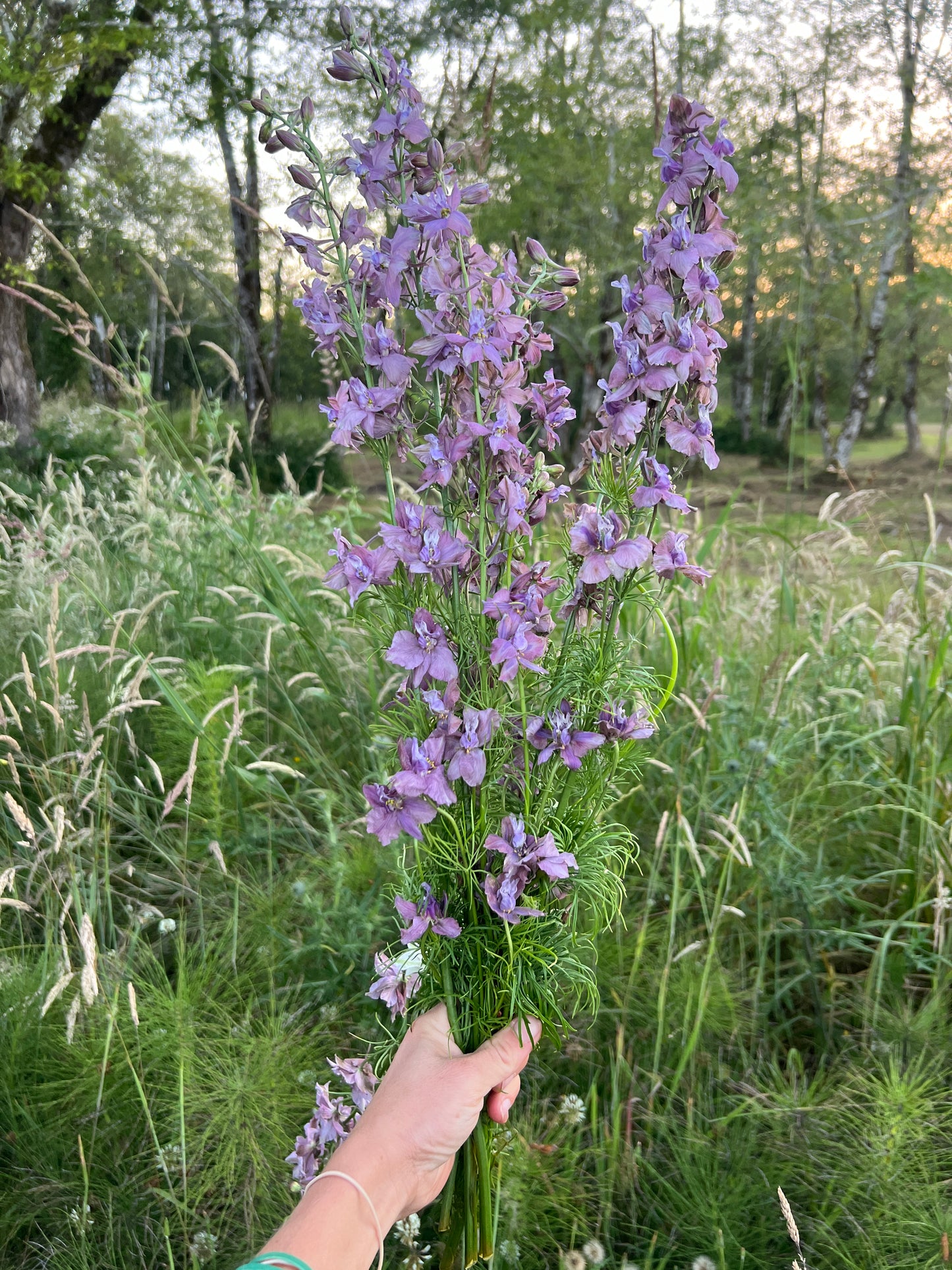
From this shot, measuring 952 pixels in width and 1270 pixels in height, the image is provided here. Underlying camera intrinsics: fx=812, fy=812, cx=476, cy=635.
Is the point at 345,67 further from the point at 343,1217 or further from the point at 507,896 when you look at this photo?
the point at 343,1217

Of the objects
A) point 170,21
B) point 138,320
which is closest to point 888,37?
point 170,21

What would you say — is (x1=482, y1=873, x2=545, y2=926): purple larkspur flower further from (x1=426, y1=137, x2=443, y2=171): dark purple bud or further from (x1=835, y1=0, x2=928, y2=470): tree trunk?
(x1=835, y1=0, x2=928, y2=470): tree trunk

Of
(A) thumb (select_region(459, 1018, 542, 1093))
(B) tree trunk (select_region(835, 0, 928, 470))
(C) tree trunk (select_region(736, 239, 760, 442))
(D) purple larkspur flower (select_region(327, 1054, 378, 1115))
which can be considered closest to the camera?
(A) thumb (select_region(459, 1018, 542, 1093))

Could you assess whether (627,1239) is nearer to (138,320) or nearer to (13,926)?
(13,926)

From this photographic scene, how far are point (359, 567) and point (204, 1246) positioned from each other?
1402 millimetres

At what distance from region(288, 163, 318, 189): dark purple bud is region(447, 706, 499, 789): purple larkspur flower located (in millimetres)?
709

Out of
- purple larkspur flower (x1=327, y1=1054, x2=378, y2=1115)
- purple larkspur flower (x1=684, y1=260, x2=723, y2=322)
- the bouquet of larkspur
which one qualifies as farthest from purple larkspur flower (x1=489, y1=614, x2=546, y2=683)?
purple larkspur flower (x1=327, y1=1054, x2=378, y2=1115)

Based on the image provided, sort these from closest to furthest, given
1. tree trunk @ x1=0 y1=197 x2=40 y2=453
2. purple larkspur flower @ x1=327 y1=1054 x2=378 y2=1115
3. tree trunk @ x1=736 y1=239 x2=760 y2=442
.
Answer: purple larkspur flower @ x1=327 y1=1054 x2=378 y2=1115 < tree trunk @ x1=0 y1=197 x2=40 y2=453 < tree trunk @ x1=736 y1=239 x2=760 y2=442

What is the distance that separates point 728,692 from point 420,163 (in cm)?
205

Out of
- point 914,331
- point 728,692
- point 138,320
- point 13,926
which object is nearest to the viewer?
point 13,926

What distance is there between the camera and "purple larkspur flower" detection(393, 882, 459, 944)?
1.10m

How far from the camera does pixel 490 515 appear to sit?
40.0 inches

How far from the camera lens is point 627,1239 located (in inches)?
63.9

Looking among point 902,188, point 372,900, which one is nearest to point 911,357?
point 902,188
